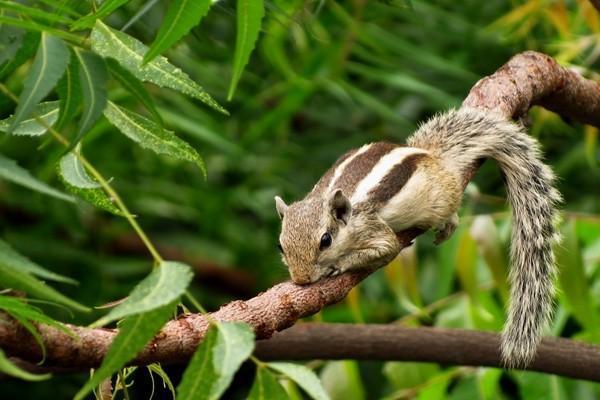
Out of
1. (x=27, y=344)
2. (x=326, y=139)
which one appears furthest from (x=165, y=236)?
(x=27, y=344)

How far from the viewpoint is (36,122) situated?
1.84 metres

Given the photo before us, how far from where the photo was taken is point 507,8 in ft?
16.5

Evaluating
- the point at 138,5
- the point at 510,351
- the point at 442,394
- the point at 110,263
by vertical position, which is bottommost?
the point at 110,263

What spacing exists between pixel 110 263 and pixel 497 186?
172 centimetres

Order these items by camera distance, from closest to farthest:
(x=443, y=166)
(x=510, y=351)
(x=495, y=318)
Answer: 1. (x=510, y=351)
2. (x=443, y=166)
3. (x=495, y=318)

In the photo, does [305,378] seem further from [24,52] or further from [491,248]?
[491,248]

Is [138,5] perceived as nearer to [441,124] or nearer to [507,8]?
[441,124]

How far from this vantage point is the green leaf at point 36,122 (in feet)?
5.81

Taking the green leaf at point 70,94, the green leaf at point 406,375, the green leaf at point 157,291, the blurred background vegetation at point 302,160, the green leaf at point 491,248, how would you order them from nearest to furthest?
the green leaf at point 157,291, the green leaf at point 70,94, the green leaf at point 491,248, the green leaf at point 406,375, the blurred background vegetation at point 302,160

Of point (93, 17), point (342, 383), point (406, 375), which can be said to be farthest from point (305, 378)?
point (406, 375)

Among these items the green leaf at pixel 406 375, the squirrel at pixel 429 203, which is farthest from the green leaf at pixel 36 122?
the green leaf at pixel 406 375

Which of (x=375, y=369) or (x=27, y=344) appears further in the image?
(x=375, y=369)

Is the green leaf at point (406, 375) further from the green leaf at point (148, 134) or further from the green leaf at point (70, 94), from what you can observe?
the green leaf at point (70, 94)

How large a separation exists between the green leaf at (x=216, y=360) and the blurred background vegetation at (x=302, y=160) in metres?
1.80
